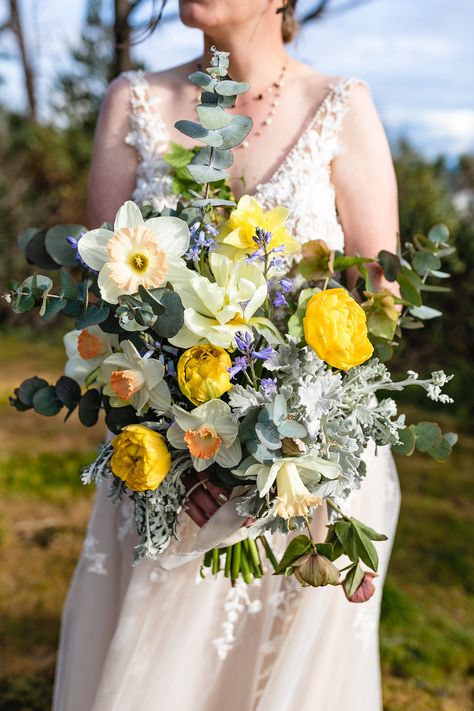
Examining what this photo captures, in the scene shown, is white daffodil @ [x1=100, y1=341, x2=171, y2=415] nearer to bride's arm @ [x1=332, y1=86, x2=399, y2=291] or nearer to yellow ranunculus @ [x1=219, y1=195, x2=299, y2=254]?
yellow ranunculus @ [x1=219, y1=195, x2=299, y2=254]

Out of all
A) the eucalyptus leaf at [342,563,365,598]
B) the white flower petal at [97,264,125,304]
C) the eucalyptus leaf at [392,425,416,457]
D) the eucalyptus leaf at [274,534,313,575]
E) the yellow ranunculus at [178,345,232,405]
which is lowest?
the eucalyptus leaf at [342,563,365,598]

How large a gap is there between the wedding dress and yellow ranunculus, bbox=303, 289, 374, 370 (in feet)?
1.71

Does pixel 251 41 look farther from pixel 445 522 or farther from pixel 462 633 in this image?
pixel 445 522

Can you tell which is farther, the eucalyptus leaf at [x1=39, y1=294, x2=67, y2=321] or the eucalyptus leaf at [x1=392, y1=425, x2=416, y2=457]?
the eucalyptus leaf at [x1=392, y1=425, x2=416, y2=457]

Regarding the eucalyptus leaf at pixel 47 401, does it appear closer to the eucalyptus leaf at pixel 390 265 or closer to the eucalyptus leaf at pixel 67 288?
the eucalyptus leaf at pixel 67 288

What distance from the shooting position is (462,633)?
3119mm

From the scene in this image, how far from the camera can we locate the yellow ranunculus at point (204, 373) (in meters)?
1.24

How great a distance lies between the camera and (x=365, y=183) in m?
1.79

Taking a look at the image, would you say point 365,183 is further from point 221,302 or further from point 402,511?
point 402,511

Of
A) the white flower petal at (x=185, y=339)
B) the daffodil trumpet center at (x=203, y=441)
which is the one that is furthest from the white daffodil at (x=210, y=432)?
the white flower petal at (x=185, y=339)

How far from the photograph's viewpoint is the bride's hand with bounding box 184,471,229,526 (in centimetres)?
149

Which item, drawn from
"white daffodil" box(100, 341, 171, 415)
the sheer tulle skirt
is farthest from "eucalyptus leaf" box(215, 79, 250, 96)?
the sheer tulle skirt

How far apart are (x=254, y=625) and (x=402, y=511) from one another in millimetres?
2505

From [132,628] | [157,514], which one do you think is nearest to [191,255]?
[157,514]
